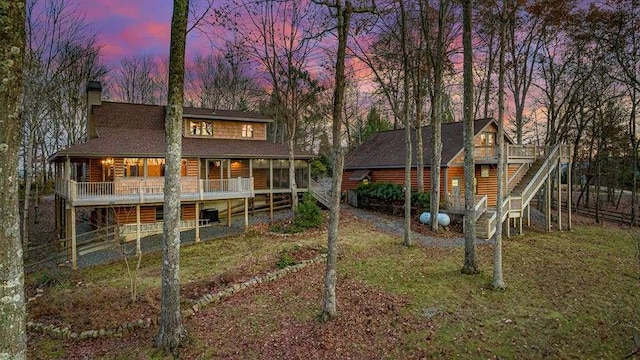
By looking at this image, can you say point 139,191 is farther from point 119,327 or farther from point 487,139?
point 487,139

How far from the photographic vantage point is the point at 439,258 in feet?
42.5

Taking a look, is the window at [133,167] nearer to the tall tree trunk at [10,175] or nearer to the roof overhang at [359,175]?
the roof overhang at [359,175]

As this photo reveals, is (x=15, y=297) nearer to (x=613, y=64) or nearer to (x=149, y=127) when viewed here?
(x=149, y=127)

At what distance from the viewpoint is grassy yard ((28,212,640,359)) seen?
266 inches

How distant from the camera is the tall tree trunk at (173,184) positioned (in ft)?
22.1

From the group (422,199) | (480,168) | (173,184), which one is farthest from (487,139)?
(173,184)

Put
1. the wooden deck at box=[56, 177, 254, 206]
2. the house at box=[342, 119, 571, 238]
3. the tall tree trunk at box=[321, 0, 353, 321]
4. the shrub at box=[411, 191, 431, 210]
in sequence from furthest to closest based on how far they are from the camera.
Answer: the shrub at box=[411, 191, 431, 210], the house at box=[342, 119, 571, 238], the wooden deck at box=[56, 177, 254, 206], the tall tree trunk at box=[321, 0, 353, 321]

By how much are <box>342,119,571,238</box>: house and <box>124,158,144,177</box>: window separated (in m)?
14.7

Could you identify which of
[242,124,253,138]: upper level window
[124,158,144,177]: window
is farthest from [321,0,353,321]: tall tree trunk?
[242,124,253,138]: upper level window

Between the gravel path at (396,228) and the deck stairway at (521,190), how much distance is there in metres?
1.19

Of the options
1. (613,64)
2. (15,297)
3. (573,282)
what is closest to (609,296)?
(573,282)

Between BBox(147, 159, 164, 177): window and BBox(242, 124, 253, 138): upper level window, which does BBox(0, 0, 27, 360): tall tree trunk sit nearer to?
BBox(147, 159, 164, 177): window

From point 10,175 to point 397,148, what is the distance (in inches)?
975

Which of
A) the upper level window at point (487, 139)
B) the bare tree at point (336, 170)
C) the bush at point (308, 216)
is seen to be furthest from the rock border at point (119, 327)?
the upper level window at point (487, 139)
